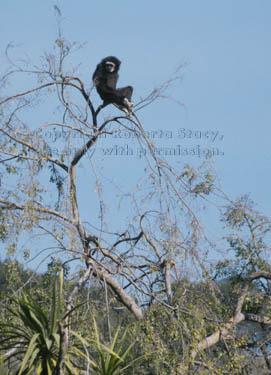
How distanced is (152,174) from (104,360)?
96.6 inches

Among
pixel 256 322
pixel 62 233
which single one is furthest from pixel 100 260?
pixel 256 322

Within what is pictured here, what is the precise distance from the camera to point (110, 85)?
937 cm

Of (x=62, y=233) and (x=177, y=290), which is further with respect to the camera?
(x=177, y=290)

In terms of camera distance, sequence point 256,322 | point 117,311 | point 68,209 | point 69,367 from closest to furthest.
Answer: point 69,367, point 68,209, point 117,311, point 256,322

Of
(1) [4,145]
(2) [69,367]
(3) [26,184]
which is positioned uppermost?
(1) [4,145]

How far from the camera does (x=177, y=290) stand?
8562 millimetres

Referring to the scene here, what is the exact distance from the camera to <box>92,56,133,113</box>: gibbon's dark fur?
8.88 m

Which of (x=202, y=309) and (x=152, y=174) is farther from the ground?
(x=152, y=174)

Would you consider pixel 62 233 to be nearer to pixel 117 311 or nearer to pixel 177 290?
pixel 177 290

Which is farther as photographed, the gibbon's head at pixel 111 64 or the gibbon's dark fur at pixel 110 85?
the gibbon's head at pixel 111 64

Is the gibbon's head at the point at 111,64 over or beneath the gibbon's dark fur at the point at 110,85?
over

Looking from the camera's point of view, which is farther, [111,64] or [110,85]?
[111,64]

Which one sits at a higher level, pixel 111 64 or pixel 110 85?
pixel 111 64

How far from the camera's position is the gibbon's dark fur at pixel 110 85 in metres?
8.88
